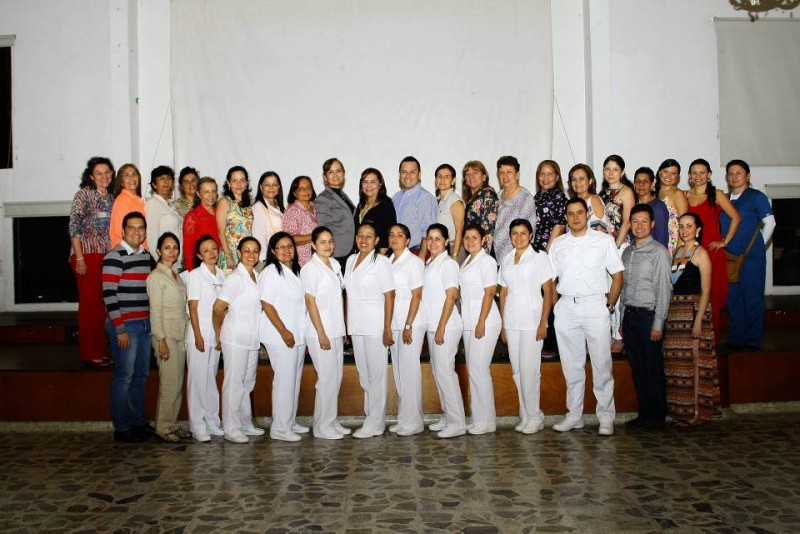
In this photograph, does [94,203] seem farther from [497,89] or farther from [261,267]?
[497,89]

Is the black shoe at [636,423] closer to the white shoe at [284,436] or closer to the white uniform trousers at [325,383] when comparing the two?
the white uniform trousers at [325,383]

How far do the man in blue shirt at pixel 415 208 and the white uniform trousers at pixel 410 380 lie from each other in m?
0.79

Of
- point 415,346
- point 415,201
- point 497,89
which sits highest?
point 497,89

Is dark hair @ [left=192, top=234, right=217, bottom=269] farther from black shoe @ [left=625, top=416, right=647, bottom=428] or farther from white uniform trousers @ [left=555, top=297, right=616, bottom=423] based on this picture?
black shoe @ [left=625, top=416, right=647, bottom=428]

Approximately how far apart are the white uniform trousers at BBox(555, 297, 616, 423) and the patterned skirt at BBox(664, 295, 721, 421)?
46 centimetres

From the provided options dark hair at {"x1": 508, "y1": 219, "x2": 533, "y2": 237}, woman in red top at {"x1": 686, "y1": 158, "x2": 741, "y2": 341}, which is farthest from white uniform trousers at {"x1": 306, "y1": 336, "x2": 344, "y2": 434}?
woman in red top at {"x1": 686, "y1": 158, "x2": 741, "y2": 341}

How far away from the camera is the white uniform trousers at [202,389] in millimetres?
4871

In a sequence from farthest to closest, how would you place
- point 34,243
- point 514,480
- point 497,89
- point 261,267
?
point 34,243 < point 497,89 < point 261,267 < point 514,480

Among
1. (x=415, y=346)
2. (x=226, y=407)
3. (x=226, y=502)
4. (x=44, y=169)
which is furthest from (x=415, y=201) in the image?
(x=44, y=169)

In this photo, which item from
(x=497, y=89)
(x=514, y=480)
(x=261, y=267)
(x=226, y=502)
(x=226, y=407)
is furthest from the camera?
(x=497, y=89)

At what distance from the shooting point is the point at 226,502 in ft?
11.8

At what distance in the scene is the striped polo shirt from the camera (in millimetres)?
4789

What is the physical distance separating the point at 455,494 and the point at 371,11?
5.75m

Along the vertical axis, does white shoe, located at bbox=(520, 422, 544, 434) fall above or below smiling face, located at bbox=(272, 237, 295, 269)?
below
